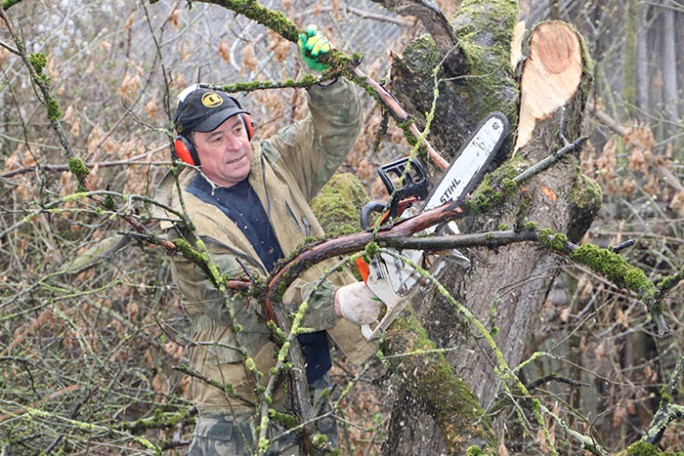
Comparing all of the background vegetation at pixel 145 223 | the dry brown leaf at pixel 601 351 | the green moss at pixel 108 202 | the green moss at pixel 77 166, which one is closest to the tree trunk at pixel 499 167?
the background vegetation at pixel 145 223

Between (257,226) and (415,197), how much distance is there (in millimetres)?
861

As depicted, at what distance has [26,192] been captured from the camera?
4883 millimetres

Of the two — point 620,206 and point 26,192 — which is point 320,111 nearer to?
point 26,192

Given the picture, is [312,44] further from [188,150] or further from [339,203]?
[339,203]

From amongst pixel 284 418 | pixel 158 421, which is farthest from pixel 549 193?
pixel 158 421

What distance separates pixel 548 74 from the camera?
352 centimetres

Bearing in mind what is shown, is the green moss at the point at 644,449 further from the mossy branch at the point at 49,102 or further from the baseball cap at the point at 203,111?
the baseball cap at the point at 203,111

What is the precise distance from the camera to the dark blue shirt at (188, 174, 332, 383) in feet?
11.2

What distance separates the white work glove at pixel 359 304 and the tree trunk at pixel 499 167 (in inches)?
17.2

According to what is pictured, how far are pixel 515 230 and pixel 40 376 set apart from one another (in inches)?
137

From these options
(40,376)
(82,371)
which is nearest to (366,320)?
(82,371)

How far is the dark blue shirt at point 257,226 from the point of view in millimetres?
3426

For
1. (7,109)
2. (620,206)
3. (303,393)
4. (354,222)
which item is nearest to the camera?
(303,393)

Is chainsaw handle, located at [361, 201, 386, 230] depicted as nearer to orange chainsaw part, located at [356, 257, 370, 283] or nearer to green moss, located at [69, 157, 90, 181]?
orange chainsaw part, located at [356, 257, 370, 283]
